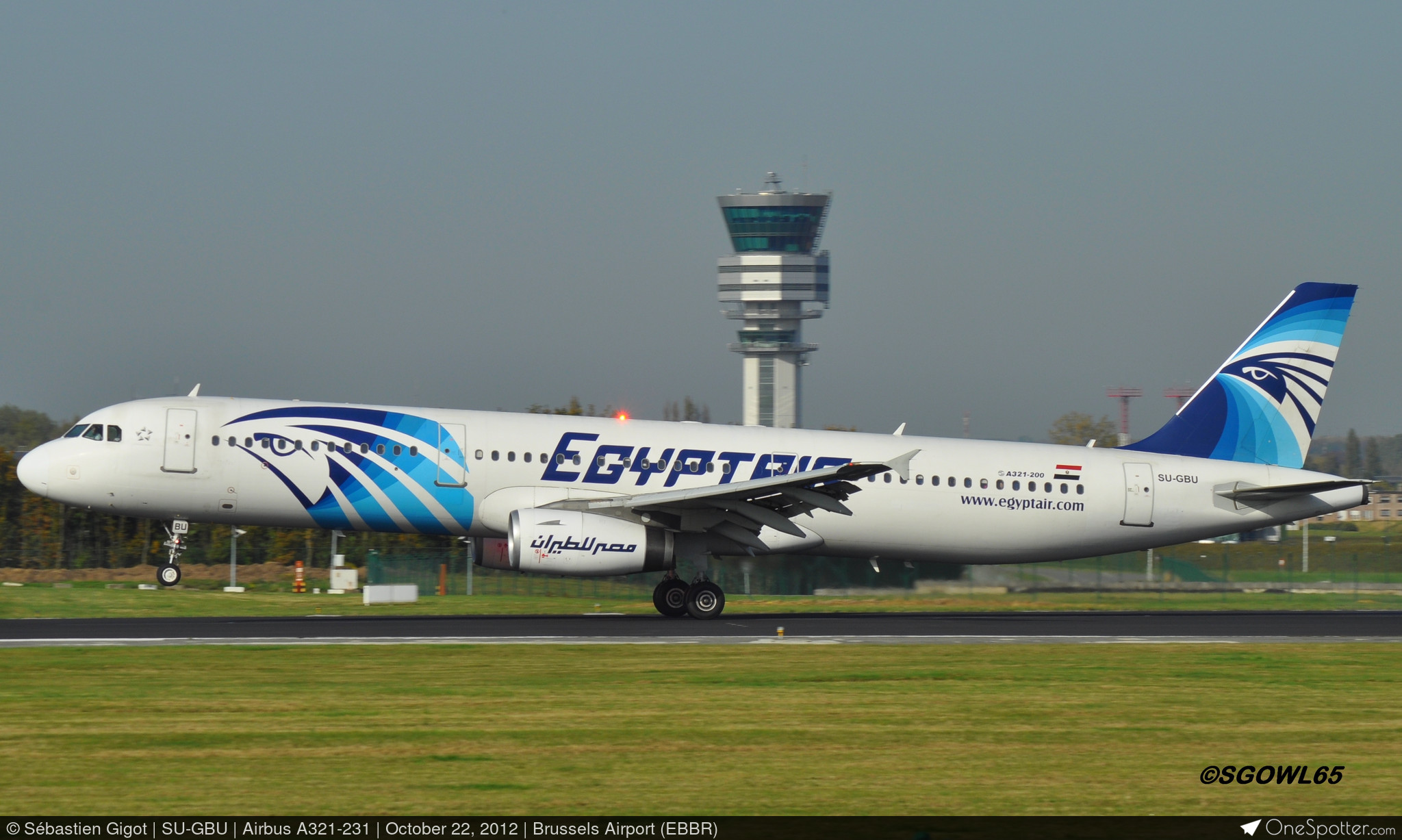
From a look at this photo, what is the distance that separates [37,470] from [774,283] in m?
107

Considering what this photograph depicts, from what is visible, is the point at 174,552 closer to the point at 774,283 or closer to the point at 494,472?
the point at 494,472

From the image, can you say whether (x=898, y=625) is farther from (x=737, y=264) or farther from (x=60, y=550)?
(x=737, y=264)

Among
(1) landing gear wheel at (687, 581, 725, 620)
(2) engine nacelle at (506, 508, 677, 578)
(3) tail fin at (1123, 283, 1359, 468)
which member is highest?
(3) tail fin at (1123, 283, 1359, 468)

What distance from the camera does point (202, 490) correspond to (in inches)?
1054

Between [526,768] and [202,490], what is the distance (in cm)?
1642

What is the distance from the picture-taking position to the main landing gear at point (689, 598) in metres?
28.0

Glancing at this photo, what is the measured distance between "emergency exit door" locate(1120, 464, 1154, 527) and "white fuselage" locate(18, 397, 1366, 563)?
0.29 meters

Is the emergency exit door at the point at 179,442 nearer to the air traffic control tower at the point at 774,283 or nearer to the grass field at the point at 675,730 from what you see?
the grass field at the point at 675,730

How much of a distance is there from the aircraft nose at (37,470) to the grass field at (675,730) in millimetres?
7427

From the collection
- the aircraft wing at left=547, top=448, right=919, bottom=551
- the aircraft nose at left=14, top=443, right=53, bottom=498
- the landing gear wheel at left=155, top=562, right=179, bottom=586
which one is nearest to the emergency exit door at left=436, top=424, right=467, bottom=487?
Answer: the aircraft wing at left=547, top=448, right=919, bottom=551

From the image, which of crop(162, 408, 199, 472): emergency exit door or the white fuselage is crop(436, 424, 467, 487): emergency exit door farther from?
crop(162, 408, 199, 472): emergency exit door

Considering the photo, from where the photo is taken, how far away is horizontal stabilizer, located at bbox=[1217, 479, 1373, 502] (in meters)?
30.1

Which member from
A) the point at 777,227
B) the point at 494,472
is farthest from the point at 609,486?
the point at 777,227

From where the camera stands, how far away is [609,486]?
27.6 meters
